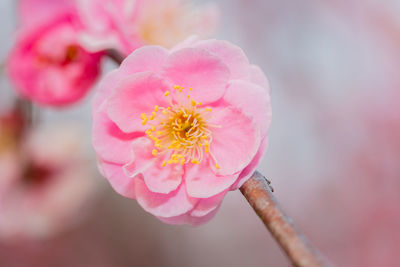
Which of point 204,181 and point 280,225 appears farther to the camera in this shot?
point 204,181

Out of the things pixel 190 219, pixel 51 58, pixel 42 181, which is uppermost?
pixel 51 58

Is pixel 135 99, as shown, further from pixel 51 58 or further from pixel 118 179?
pixel 51 58

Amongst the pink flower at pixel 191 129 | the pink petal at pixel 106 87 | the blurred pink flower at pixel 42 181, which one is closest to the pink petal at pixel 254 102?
the pink flower at pixel 191 129

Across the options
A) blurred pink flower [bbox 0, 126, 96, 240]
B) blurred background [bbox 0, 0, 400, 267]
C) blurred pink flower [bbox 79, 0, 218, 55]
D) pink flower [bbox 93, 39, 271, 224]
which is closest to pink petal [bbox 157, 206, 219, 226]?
pink flower [bbox 93, 39, 271, 224]

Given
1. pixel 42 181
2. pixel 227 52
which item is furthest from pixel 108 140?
pixel 42 181

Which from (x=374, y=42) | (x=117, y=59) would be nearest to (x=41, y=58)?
(x=117, y=59)

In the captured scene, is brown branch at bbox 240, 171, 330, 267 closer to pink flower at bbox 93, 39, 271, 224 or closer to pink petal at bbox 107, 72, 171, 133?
pink flower at bbox 93, 39, 271, 224

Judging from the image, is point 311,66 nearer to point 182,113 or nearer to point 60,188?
point 60,188

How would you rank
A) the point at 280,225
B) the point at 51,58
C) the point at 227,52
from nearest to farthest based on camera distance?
1. the point at 280,225
2. the point at 227,52
3. the point at 51,58
